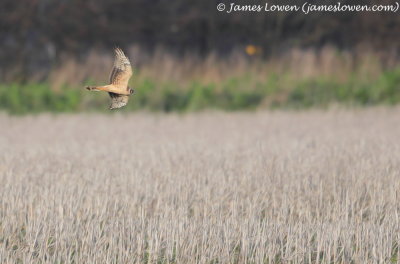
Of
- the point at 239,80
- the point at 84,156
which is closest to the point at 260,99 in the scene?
the point at 239,80

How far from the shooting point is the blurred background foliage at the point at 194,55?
1452cm

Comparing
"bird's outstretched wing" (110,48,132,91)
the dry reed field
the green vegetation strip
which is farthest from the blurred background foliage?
"bird's outstretched wing" (110,48,132,91)

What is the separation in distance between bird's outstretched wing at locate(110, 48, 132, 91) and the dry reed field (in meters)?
0.83

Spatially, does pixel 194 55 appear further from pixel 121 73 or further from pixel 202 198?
pixel 121 73

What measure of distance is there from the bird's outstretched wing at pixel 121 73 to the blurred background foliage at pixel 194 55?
31.5ft

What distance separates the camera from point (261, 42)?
879 inches

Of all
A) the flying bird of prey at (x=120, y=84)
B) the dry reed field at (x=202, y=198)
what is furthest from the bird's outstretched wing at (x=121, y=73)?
the dry reed field at (x=202, y=198)

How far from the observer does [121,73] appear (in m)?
4.39

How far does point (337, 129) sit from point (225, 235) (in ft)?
21.7

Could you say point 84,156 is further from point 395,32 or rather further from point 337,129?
point 395,32

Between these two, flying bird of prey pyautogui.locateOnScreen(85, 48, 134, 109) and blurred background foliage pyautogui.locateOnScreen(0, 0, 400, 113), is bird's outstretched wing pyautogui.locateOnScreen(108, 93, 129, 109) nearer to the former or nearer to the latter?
flying bird of prey pyautogui.locateOnScreen(85, 48, 134, 109)

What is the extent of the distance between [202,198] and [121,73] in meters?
1.69

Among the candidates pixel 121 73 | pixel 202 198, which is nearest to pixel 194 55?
pixel 202 198

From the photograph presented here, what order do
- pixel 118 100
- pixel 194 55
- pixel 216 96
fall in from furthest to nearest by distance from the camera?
pixel 194 55
pixel 216 96
pixel 118 100
